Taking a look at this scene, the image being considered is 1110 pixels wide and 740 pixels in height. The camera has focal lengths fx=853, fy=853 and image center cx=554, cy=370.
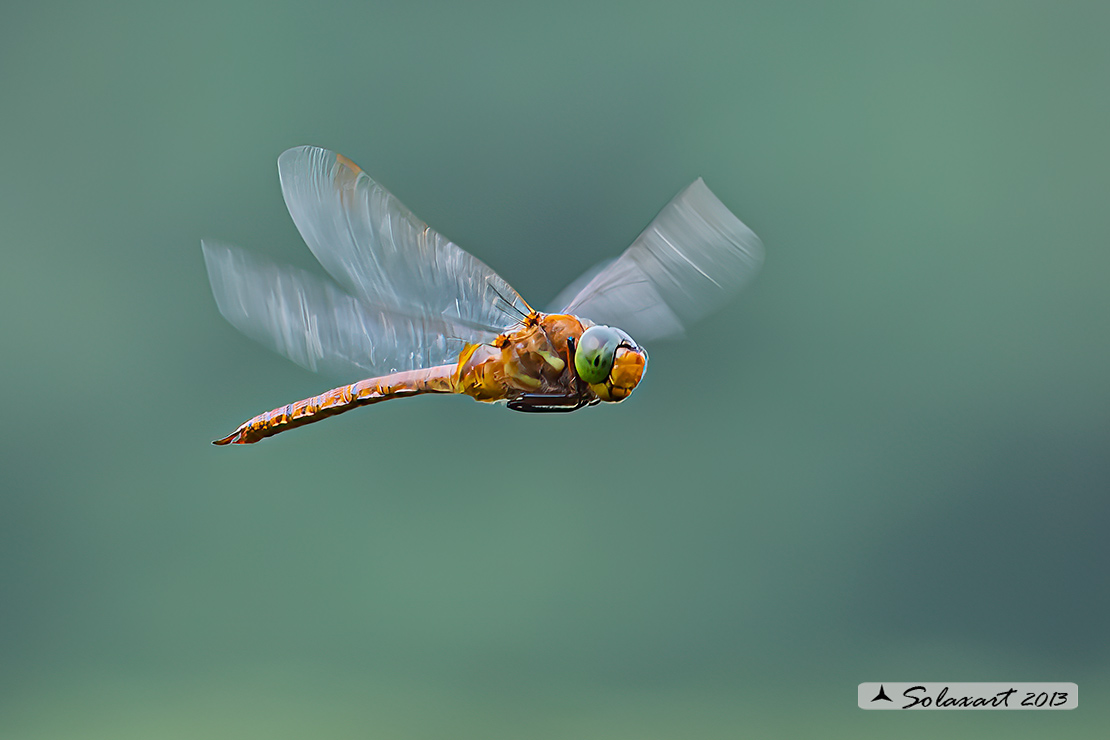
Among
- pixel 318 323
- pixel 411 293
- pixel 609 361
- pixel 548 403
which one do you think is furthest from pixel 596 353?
pixel 318 323

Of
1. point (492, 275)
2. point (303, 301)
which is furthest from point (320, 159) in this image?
point (492, 275)

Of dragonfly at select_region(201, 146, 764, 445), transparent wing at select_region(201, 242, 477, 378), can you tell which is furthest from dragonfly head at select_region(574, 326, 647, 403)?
transparent wing at select_region(201, 242, 477, 378)

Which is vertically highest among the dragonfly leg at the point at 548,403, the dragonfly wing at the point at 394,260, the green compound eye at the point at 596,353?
the dragonfly wing at the point at 394,260

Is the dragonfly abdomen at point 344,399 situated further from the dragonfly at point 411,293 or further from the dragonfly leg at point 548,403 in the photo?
→ the dragonfly leg at point 548,403

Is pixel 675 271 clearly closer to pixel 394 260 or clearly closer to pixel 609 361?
pixel 609 361

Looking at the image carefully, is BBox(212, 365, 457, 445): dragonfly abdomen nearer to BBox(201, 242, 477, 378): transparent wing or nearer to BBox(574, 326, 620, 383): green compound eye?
BBox(201, 242, 477, 378): transparent wing

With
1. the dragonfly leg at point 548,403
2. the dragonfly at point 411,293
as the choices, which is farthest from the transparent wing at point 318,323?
the dragonfly leg at point 548,403

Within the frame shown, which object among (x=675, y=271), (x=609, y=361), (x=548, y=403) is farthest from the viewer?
(x=675, y=271)
